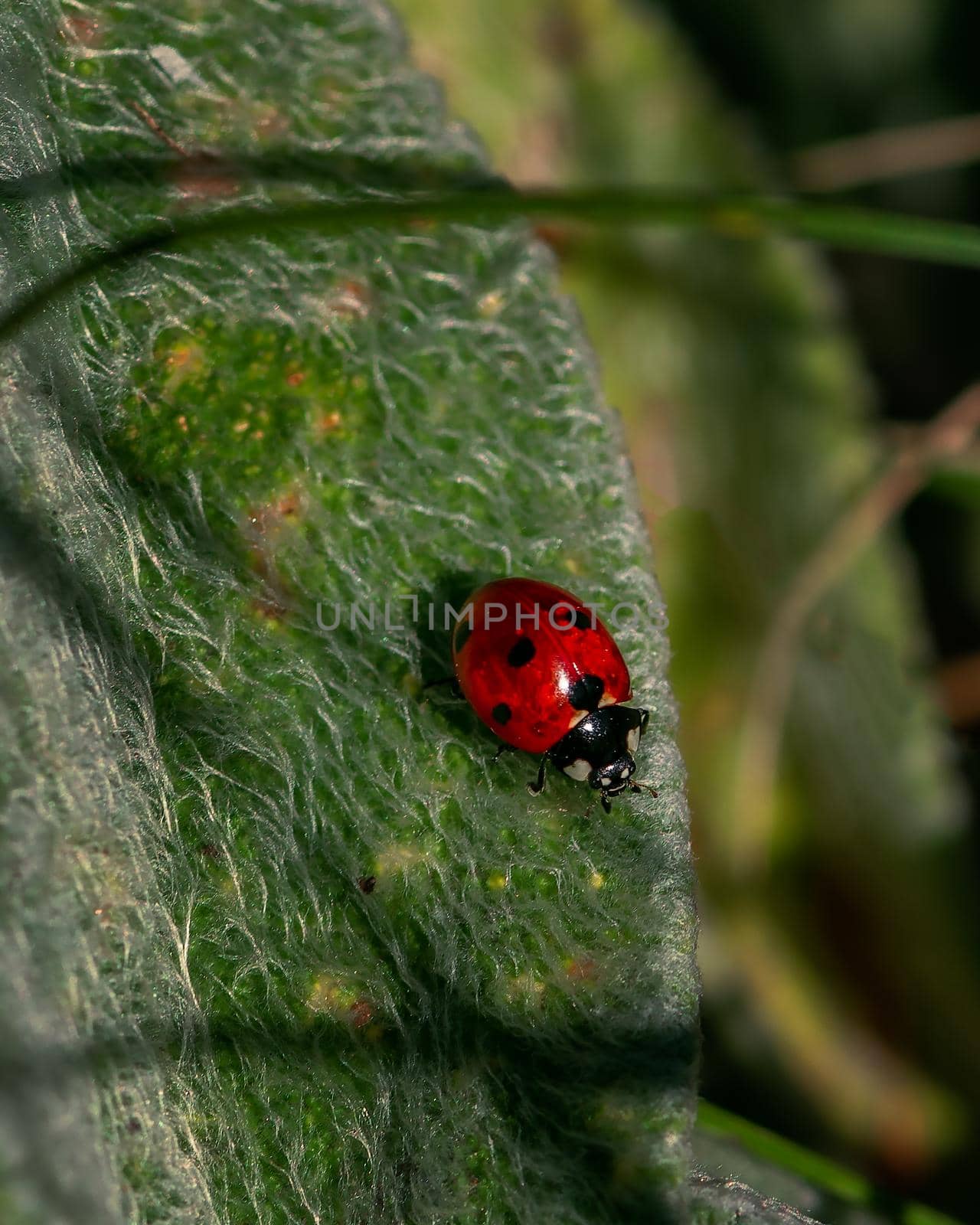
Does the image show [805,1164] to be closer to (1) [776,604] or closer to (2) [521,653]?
(2) [521,653]

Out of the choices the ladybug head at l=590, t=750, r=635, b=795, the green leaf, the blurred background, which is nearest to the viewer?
the green leaf

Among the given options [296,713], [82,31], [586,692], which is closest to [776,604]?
[586,692]

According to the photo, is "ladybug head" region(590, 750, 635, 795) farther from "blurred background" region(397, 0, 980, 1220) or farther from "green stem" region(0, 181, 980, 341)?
"blurred background" region(397, 0, 980, 1220)

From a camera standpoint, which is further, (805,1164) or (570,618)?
(805,1164)

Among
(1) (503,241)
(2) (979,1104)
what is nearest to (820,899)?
(2) (979,1104)

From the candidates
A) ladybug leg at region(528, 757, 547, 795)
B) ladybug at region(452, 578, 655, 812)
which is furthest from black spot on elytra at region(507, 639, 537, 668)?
ladybug leg at region(528, 757, 547, 795)

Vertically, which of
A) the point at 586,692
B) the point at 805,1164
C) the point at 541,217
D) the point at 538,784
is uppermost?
the point at 541,217
